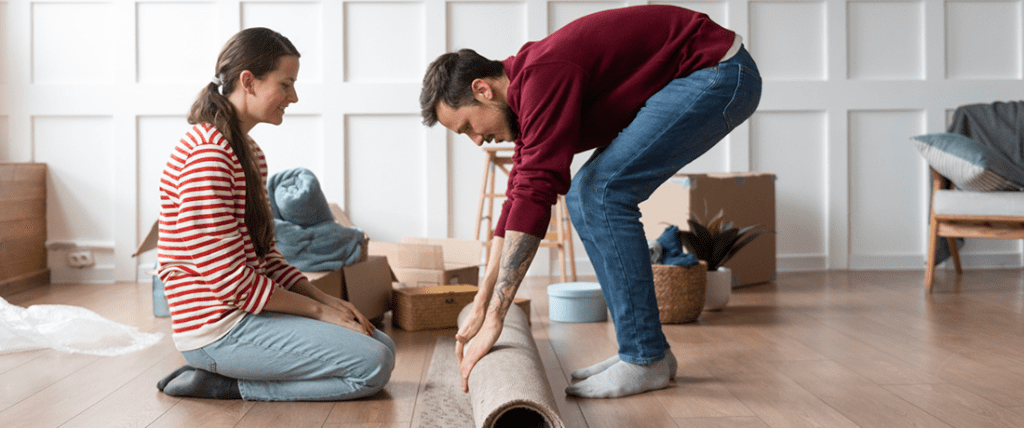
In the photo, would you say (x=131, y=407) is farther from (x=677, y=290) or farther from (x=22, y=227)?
(x=22, y=227)

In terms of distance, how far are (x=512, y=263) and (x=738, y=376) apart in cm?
74

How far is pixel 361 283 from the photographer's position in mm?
2555

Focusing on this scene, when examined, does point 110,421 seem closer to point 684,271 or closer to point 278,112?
point 278,112

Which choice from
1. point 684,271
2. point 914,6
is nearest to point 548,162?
point 684,271

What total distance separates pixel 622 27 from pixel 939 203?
7.63 feet

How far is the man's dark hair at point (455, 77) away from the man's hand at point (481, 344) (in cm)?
42

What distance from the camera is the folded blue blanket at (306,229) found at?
2406mm

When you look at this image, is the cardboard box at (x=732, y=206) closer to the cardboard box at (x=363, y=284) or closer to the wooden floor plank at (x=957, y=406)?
the cardboard box at (x=363, y=284)

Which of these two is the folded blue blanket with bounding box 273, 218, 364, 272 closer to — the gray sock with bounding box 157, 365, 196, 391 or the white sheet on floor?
the white sheet on floor

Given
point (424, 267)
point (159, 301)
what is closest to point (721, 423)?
point (424, 267)

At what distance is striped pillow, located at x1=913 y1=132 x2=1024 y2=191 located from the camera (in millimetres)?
3031

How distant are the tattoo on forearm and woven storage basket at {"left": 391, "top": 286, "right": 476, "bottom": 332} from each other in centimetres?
110

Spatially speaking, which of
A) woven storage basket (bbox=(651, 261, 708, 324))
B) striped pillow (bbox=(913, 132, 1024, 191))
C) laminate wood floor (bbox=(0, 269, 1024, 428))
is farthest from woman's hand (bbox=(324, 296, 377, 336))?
striped pillow (bbox=(913, 132, 1024, 191))

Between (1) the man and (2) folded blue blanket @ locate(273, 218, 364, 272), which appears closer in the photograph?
(1) the man
